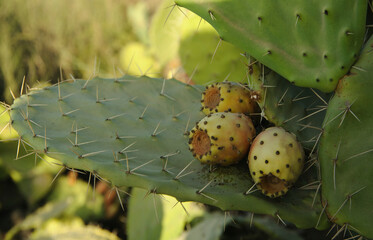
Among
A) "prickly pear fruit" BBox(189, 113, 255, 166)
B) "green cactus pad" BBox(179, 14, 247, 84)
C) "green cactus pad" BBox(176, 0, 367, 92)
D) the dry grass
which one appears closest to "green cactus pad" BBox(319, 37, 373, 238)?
"green cactus pad" BBox(176, 0, 367, 92)

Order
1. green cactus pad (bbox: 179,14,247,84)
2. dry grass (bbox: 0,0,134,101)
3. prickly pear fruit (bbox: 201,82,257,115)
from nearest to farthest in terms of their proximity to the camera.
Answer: prickly pear fruit (bbox: 201,82,257,115), green cactus pad (bbox: 179,14,247,84), dry grass (bbox: 0,0,134,101)

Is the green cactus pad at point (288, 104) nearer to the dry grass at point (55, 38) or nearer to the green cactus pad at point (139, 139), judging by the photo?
the green cactus pad at point (139, 139)

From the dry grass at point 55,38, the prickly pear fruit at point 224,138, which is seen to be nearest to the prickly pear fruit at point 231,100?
the prickly pear fruit at point 224,138

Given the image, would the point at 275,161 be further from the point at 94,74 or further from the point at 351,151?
the point at 94,74

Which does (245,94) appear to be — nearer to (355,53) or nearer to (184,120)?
(184,120)

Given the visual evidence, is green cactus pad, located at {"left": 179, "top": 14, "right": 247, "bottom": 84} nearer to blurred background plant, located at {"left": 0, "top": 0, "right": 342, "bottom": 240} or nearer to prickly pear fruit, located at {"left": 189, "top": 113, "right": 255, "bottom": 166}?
blurred background plant, located at {"left": 0, "top": 0, "right": 342, "bottom": 240}

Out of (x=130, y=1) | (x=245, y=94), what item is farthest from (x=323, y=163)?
(x=130, y=1)

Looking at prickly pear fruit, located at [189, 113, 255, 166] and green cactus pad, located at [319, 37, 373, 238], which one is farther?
prickly pear fruit, located at [189, 113, 255, 166]

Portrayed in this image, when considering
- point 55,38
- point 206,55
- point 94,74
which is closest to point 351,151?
point 94,74
